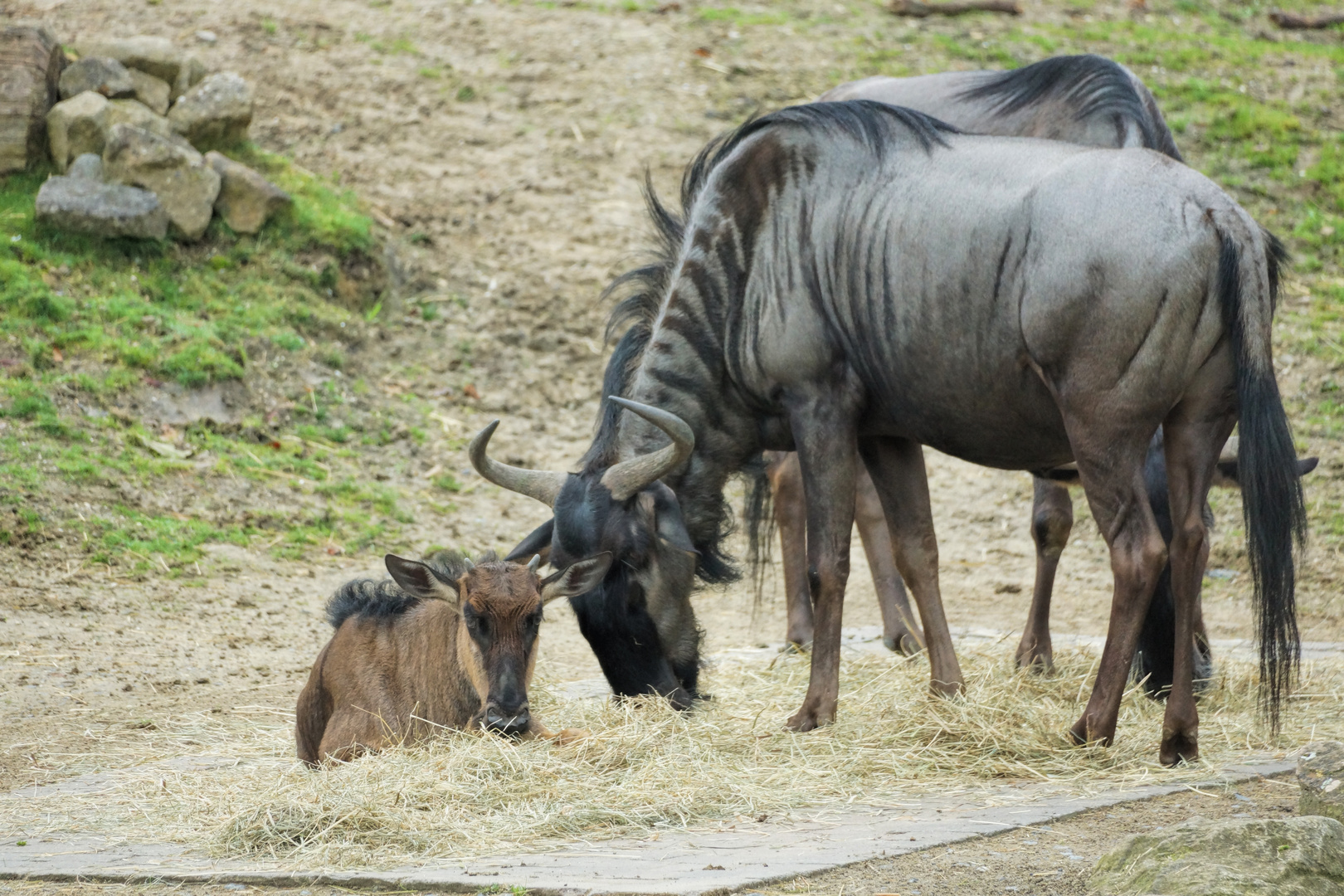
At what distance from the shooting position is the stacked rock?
12.6 meters

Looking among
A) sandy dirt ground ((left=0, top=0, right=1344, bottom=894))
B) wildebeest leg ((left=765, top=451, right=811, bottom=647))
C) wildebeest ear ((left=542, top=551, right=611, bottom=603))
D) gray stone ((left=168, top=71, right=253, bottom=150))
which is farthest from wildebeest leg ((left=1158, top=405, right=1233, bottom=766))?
gray stone ((left=168, top=71, right=253, bottom=150))

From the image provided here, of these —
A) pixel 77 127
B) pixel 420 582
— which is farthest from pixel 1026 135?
pixel 77 127

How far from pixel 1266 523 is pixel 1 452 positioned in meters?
8.43

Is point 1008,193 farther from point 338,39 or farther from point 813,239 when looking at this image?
point 338,39

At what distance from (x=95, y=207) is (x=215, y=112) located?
1.72m

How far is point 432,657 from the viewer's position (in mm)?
6551

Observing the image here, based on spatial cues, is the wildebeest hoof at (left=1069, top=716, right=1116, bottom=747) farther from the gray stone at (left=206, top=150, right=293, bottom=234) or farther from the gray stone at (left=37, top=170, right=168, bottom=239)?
the gray stone at (left=206, top=150, right=293, bottom=234)

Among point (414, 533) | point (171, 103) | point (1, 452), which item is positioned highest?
point (171, 103)

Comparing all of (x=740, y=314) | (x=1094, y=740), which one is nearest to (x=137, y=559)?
(x=740, y=314)

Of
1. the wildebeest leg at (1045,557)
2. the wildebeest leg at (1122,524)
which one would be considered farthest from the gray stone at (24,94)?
the wildebeest leg at (1122,524)

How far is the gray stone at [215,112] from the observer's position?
1359 cm

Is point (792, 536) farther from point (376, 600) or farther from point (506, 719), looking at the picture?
point (506, 719)

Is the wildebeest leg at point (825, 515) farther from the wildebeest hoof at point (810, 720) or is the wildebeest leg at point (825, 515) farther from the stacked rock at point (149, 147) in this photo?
the stacked rock at point (149, 147)

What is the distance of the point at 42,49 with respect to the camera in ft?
42.9
